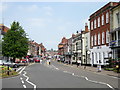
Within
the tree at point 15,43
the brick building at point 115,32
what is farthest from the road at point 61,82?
the tree at point 15,43

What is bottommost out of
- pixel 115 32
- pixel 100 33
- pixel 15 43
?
pixel 15 43

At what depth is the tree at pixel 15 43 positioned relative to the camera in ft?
170

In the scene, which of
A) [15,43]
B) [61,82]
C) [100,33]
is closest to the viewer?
[61,82]

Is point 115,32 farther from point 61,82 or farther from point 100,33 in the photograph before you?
point 61,82

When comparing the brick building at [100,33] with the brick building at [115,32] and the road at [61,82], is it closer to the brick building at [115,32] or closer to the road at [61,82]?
the brick building at [115,32]

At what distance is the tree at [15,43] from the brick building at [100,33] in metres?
16.4

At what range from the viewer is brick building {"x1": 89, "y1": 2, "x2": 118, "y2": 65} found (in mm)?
40181

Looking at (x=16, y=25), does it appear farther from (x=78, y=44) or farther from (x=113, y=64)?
(x=113, y=64)

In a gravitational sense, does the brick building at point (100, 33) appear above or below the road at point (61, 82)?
above

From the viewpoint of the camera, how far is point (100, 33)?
4375 centimetres

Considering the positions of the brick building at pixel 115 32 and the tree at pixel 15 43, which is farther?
the tree at pixel 15 43

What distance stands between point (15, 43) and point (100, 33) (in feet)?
67.4

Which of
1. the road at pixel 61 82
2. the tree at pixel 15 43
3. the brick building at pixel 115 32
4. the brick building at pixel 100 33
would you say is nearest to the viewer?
the road at pixel 61 82

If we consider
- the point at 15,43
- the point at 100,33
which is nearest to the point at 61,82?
the point at 100,33
